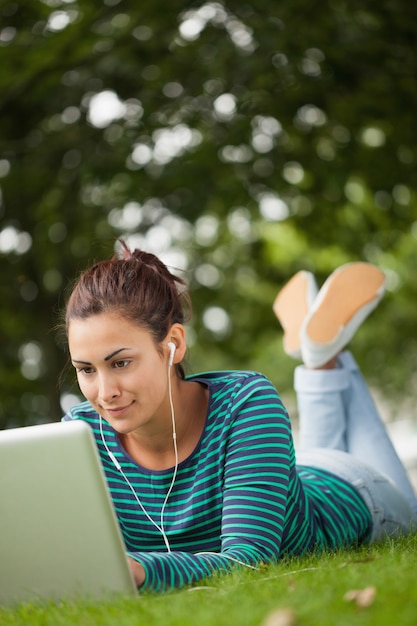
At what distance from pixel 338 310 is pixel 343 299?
72 millimetres

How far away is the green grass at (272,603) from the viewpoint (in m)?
1.91

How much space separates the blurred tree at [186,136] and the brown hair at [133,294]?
2711mm

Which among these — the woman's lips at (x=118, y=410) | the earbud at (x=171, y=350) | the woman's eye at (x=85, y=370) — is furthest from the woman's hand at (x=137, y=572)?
the earbud at (x=171, y=350)

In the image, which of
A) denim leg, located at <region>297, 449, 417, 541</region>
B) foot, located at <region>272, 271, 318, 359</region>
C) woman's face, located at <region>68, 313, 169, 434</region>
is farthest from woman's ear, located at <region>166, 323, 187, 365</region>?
foot, located at <region>272, 271, 318, 359</region>

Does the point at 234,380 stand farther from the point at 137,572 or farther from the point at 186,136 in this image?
the point at 186,136

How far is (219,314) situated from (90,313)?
318 inches

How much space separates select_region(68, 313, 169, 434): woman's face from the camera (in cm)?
290

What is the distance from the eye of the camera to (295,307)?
201 inches

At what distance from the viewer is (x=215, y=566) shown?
2672 millimetres

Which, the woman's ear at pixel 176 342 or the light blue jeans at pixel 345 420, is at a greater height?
the woman's ear at pixel 176 342

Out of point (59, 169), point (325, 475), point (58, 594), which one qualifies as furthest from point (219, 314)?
point (58, 594)

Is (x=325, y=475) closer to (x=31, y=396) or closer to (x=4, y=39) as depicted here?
(x=4, y=39)

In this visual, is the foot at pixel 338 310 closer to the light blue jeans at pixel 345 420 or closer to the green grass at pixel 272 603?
the light blue jeans at pixel 345 420

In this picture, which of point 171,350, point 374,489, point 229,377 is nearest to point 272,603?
point 171,350
